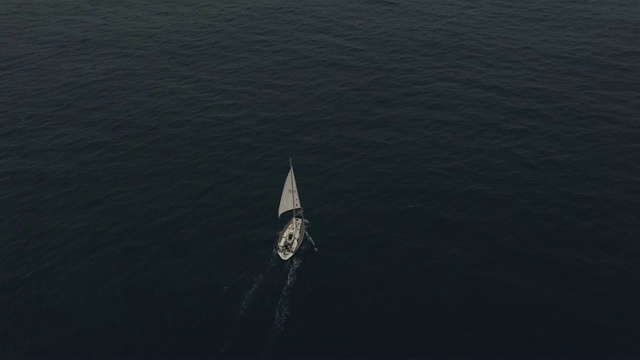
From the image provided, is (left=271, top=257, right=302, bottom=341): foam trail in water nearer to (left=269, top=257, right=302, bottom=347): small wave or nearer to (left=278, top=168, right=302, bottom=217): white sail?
(left=269, top=257, right=302, bottom=347): small wave

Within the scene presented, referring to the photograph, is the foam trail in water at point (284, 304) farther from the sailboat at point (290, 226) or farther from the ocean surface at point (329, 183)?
the sailboat at point (290, 226)

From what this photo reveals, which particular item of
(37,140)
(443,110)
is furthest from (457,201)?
(37,140)

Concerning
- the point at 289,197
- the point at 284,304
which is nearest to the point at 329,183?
the point at 289,197

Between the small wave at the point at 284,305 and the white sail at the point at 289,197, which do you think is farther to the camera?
the white sail at the point at 289,197

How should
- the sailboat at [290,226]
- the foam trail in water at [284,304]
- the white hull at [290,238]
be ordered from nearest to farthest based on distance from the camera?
the foam trail in water at [284,304] < the white hull at [290,238] < the sailboat at [290,226]

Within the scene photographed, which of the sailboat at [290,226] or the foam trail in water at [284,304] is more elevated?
the sailboat at [290,226]

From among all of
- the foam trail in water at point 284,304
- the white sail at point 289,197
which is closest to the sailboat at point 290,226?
the white sail at point 289,197

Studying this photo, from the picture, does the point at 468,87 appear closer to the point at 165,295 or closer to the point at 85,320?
the point at 165,295
